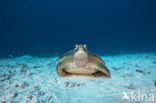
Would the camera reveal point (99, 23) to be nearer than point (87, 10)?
No

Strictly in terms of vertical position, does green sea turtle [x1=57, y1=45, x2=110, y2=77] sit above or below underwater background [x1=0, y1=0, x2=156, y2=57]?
below

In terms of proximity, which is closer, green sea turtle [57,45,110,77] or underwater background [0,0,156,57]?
green sea turtle [57,45,110,77]

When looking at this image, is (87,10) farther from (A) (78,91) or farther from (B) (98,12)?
(A) (78,91)

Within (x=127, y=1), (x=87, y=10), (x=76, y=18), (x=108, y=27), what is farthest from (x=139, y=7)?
(x=76, y=18)

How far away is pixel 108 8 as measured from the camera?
124 meters

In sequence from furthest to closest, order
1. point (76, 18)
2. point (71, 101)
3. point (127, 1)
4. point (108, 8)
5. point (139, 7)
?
point (76, 18) → point (108, 8) → point (127, 1) → point (139, 7) → point (71, 101)

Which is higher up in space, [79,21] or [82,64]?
[79,21]

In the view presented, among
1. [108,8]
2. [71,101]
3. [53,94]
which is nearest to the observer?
[71,101]

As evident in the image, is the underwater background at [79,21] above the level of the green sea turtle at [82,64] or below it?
above

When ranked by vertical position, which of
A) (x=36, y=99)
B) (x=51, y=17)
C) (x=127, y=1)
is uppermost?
(x=127, y=1)

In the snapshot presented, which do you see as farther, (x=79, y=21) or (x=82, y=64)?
(x=79, y=21)

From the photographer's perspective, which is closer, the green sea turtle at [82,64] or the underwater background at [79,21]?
the green sea turtle at [82,64]

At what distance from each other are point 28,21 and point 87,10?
71.1 m

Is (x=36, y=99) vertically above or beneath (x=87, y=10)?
beneath
